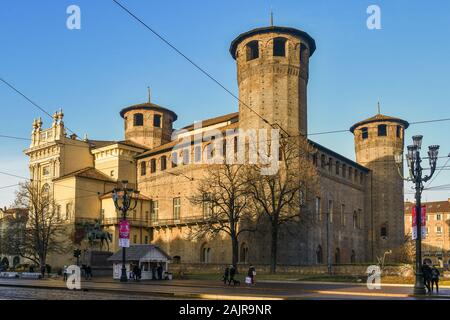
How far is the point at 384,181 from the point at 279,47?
25.2 m

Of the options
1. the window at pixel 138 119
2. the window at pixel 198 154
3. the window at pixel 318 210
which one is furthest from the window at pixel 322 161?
the window at pixel 138 119

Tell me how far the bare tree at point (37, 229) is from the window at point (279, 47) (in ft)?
87.4

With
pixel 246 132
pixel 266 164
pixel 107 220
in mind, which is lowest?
pixel 107 220

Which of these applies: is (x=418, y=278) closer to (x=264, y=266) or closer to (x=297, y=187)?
(x=297, y=187)

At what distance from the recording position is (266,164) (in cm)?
4447

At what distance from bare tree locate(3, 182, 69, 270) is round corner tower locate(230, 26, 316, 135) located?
21624 millimetres

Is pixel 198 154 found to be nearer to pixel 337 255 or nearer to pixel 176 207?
pixel 176 207

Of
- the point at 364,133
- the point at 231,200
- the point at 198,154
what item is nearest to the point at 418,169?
the point at 231,200

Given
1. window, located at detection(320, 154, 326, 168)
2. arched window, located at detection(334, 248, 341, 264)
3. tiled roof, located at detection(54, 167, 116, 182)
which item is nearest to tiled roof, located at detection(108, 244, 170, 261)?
tiled roof, located at detection(54, 167, 116, 182)

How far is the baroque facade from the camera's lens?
1991 inches

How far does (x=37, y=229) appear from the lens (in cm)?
5319

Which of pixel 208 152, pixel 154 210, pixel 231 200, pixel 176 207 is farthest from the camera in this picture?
pixel 154 210
